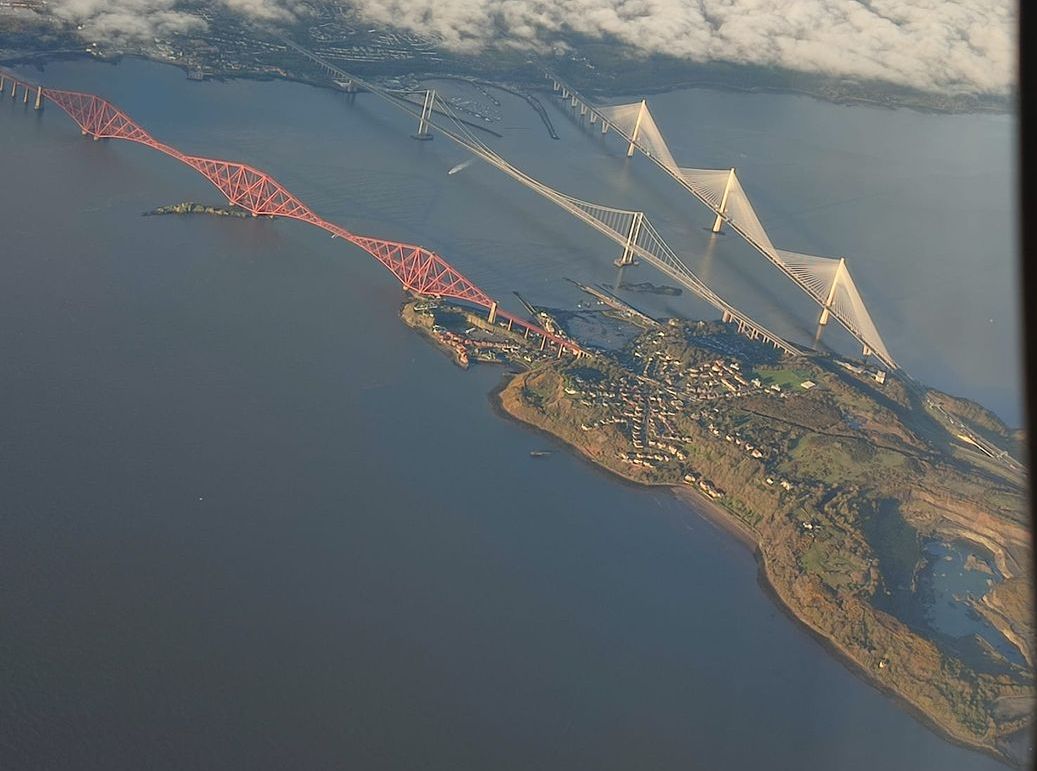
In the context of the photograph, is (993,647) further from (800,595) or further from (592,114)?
(592,114)

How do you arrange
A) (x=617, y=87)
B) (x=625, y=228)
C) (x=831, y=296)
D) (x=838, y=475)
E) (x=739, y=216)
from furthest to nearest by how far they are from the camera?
1. (x=617, y=87)
2. (x=739, y=216)
3. (x=625, y=228)
4. (x=831, y=296)
5. (x=838, y=475)

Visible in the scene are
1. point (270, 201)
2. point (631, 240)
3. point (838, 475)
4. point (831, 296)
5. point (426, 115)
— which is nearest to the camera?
point (838, 475)

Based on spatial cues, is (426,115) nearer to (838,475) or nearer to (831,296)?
→ (831,296)

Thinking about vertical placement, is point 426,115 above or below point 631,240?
above

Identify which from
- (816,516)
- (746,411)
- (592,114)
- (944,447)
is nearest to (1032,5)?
(816,516)

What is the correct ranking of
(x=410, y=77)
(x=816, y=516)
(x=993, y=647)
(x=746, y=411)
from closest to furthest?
1. (x=993, y=647)
2. (x=816, y=516)
3. (x=746, y=411)
4. (x=410, y=77)

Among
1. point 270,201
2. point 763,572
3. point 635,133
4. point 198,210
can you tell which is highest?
point 635,133

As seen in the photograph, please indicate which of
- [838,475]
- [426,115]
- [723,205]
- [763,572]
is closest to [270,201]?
[426,115]

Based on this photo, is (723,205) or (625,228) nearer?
(625,228)
